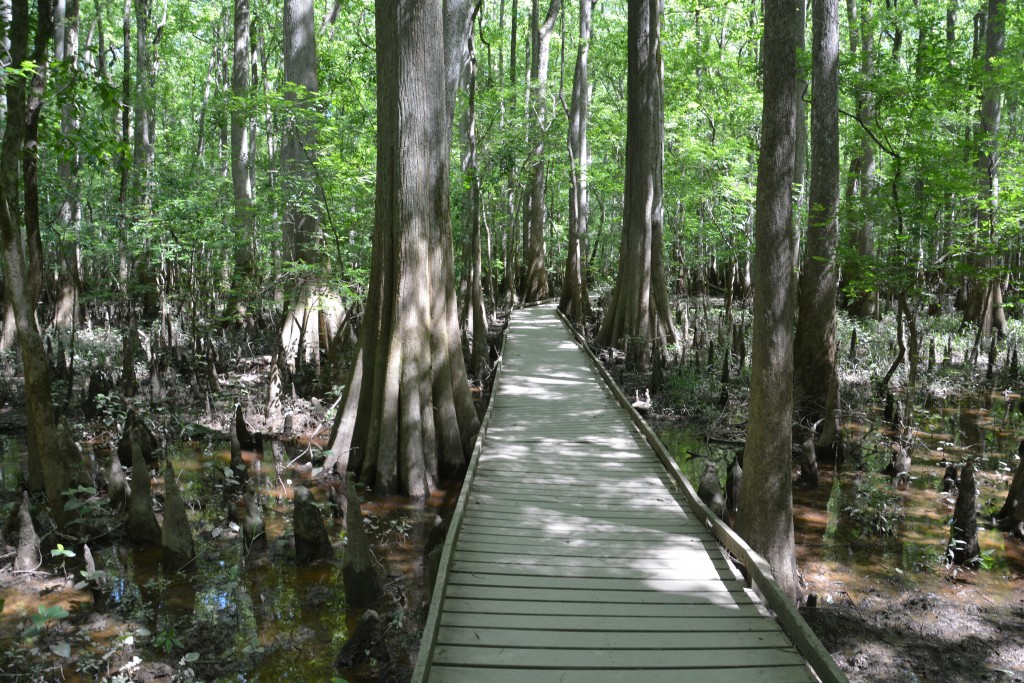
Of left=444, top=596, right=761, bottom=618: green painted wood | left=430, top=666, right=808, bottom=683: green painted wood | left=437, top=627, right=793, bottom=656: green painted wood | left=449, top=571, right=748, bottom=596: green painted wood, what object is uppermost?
left=449, top=571, right=748, bottom=596: green painted wood

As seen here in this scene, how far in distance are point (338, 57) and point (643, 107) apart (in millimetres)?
8259

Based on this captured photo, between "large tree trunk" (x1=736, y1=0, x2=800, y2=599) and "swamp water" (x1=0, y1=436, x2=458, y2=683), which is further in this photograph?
"large tree trunk" (x1=736, y1=0, x2=800, y2=599)

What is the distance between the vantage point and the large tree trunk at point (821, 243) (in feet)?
30.9

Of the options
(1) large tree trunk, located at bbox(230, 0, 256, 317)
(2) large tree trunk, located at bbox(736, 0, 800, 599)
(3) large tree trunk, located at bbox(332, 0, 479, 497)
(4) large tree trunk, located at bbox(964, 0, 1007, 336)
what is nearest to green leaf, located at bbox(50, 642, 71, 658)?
(3) large tree trunk, located at bbox(332, 0, 479, 497)

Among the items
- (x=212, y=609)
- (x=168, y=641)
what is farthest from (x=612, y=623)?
(x=212, y=609)

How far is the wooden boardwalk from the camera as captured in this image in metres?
3.75

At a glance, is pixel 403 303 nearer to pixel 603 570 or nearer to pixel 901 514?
pixel 603 570

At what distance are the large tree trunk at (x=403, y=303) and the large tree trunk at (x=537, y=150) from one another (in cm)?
1038

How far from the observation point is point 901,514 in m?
6.98

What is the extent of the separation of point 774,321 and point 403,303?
3.81m

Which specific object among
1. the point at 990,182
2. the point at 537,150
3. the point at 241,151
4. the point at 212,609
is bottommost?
the point at 212,609

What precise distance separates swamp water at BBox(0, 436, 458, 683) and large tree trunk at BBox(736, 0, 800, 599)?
98.2 inches

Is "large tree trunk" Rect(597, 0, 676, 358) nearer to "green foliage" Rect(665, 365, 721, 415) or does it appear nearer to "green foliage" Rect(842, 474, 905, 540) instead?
"green foliage" Rect(665, 365, 721, 415)

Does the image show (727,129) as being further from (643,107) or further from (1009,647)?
(1009,647)
